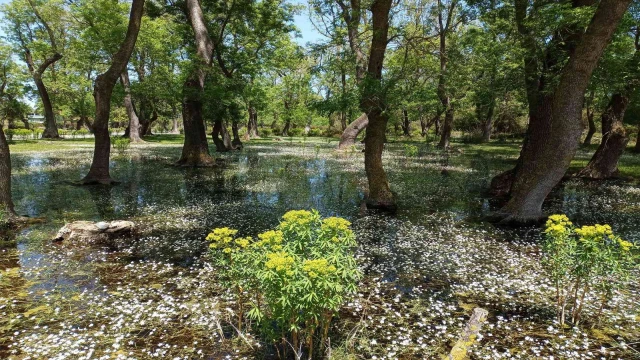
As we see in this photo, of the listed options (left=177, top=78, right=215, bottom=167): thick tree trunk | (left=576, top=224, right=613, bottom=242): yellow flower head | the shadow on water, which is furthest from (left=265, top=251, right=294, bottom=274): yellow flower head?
(left=177, top=78, right=215, bottom=167): thick tree trunk

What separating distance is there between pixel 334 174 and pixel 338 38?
33.7 feet

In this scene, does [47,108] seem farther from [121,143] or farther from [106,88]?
[106,88]

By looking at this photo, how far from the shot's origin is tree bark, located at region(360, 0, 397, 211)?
38.5 ft

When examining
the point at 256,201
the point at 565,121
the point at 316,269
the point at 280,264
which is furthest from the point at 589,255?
the point at 256,201

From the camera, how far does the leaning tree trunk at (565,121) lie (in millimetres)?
8945

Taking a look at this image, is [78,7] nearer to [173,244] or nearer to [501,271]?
[173,244]

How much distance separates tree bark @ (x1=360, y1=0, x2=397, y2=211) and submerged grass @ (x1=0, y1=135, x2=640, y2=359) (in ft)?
3.24

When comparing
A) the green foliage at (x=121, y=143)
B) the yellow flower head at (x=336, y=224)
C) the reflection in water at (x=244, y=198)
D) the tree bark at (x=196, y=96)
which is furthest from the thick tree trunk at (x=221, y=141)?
the yellow flower head at (x=336, y=224)

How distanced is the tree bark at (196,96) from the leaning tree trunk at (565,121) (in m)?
19.6

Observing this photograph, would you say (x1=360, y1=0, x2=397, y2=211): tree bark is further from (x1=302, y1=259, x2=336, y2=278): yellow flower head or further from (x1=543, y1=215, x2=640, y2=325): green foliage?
(x1=302, y1=259, x2=336, y2=278): yellow flower head

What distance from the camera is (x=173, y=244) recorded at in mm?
9547

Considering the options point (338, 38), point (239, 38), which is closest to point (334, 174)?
point (338, 38)

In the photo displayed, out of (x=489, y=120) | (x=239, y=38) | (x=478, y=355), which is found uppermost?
(x=239, y=38)

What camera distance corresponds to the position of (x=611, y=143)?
66.3 ft
